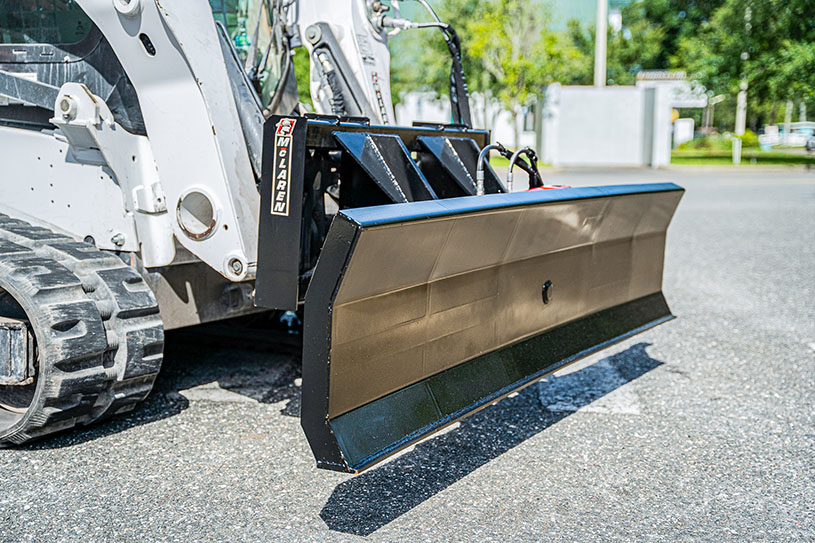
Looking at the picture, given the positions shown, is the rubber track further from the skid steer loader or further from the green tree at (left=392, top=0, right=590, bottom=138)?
the green tree at (left=392, top=0, right=590, bottom=138)

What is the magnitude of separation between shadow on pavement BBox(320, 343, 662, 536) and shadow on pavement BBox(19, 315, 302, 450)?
89 cm

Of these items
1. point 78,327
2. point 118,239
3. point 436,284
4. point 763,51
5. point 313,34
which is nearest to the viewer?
point 436,284

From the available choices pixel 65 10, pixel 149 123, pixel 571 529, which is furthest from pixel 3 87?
pixel 571 529

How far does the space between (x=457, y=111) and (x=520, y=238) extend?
5.21 feet

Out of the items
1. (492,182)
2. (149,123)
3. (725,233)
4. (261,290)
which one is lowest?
(725,233)

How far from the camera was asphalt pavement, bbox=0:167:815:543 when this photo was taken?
3.10 meters

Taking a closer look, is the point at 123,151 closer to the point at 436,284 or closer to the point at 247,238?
the point at 247,238

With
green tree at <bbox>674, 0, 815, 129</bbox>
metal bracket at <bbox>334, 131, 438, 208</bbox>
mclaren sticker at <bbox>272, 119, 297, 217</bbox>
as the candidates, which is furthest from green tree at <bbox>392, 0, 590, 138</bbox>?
mclaren sticker at <bbox>272, 119, 297, 217</bbox>

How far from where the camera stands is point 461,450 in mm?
3826

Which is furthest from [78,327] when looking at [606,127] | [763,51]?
[763,51]

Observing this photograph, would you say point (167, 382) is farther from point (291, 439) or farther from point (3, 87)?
point (3, 87)

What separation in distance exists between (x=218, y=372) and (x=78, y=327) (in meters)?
1.46

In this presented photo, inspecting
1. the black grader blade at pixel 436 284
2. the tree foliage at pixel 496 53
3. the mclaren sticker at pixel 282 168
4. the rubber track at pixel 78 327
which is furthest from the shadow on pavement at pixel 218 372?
the tree foliage at pixel 496 53

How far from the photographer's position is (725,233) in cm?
1169
